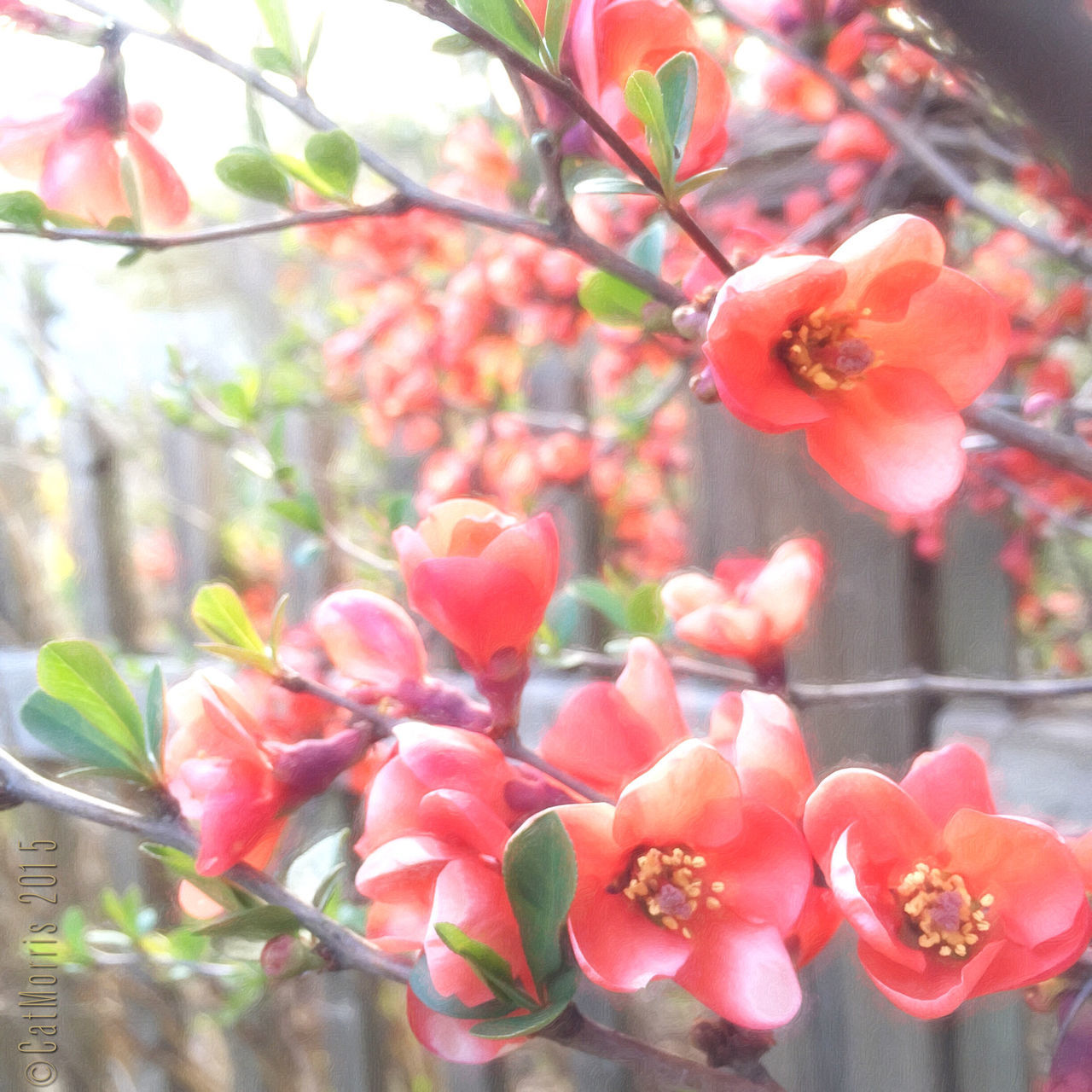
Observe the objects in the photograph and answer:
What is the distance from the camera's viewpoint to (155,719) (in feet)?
1.24

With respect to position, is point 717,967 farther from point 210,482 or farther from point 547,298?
point 210,482

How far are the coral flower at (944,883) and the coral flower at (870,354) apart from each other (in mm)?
105

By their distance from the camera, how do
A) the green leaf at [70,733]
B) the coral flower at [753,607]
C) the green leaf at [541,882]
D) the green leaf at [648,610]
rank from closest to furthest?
the green leaf at [541,882] < the green leaf at [70,733] < the coral flower at [753,607] < the green leaf at [648,610]

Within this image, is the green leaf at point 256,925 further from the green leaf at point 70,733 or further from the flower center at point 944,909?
the flower center at point 944,909

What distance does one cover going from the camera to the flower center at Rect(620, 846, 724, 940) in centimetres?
31

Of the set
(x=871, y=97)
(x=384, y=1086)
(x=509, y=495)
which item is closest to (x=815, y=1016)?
(x=384, y=1086)

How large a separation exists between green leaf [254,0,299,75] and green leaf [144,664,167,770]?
0.29 meters

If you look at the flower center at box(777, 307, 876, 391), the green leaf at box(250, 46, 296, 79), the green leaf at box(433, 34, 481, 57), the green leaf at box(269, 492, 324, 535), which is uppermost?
the green leaf at box(433, 34, 481, 57)

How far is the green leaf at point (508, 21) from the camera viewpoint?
302 mm

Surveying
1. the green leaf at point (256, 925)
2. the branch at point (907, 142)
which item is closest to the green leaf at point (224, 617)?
the green leaf at point (256, 925)

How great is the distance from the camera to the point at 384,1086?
46.3 inches

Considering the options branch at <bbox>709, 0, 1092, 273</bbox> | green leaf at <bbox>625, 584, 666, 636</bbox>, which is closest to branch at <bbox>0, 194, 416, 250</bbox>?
green leaf at <bbox>625, 584, 666, 636</bbox>

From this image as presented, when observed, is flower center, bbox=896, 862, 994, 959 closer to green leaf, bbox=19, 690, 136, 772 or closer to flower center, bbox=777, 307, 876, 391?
flower center, bbox=777, 307, 876, 391

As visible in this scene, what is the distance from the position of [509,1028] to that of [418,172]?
3.67 m
